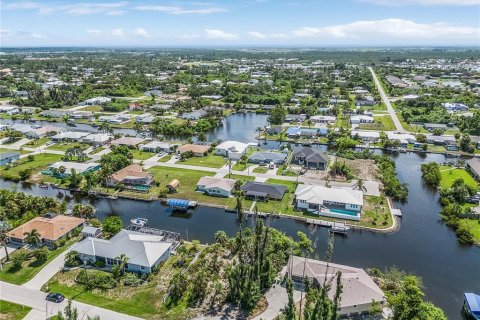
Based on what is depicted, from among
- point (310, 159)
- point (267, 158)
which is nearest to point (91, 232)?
point (267, 158)

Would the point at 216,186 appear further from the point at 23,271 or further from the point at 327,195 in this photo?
the point at 23,271

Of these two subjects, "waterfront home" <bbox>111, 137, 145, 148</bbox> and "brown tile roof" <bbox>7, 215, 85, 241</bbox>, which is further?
"waterfront home" <bbox>111, 137, 145, 148</bbox>

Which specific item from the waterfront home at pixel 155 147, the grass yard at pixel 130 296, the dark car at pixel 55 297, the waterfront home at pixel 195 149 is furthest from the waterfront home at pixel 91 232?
the waterfront home at pixel 155 147

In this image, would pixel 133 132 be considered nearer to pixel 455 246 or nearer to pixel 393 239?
pixel 393 239

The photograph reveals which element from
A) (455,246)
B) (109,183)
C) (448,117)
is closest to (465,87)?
(448,117)

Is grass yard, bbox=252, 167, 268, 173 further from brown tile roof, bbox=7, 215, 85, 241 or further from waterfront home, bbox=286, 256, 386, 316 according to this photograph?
brown tile roof, bbox=7, 215, 85, 241

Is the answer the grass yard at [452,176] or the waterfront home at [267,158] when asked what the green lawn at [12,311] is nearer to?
the waterfront home at [267,158]

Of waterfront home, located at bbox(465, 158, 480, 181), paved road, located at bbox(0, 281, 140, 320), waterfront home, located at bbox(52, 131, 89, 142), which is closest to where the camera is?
paved road, located at bbox(0, 281, 140, 320)

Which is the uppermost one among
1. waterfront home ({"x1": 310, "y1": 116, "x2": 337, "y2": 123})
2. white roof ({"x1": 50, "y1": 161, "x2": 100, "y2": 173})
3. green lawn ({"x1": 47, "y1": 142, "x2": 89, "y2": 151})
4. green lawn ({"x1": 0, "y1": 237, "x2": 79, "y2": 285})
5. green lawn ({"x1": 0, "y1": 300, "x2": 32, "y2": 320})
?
waterfront home ({"x1": 310, "y1": 116, "x2": 337, "y2": 123})

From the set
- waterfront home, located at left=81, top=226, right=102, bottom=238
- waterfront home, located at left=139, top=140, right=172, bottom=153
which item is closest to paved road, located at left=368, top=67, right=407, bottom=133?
waterfront home, located at left=139, top=140, right=172, bottom=153
